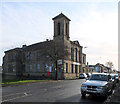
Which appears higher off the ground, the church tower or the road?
the church tower

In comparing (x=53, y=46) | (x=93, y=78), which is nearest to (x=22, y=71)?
(x=53, y=46)

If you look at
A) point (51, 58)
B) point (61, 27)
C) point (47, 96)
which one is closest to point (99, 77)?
point (47, 96)

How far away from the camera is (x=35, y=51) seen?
58312 mm

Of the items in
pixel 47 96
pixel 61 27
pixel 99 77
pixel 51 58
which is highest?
pixel 61 27

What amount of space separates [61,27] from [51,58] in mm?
12295

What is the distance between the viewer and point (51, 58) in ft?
149

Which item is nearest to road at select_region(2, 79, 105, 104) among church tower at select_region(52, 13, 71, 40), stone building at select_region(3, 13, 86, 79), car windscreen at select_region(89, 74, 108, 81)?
car windscreen at select_region(89, 74, 108, 81)

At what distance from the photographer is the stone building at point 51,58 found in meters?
40.5

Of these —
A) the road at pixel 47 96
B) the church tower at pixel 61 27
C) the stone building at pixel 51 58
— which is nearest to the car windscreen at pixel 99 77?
the road at pixel 47 96

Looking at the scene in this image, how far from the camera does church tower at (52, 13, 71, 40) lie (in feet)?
166

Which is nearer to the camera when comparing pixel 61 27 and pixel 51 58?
pixel 51 58

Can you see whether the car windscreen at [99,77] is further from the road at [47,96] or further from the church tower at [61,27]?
the church tower at [61,27]

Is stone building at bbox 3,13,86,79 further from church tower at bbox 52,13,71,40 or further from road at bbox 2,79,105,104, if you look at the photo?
road at bbox 2,79,105,104

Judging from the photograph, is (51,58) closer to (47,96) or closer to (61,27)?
(61,27)
